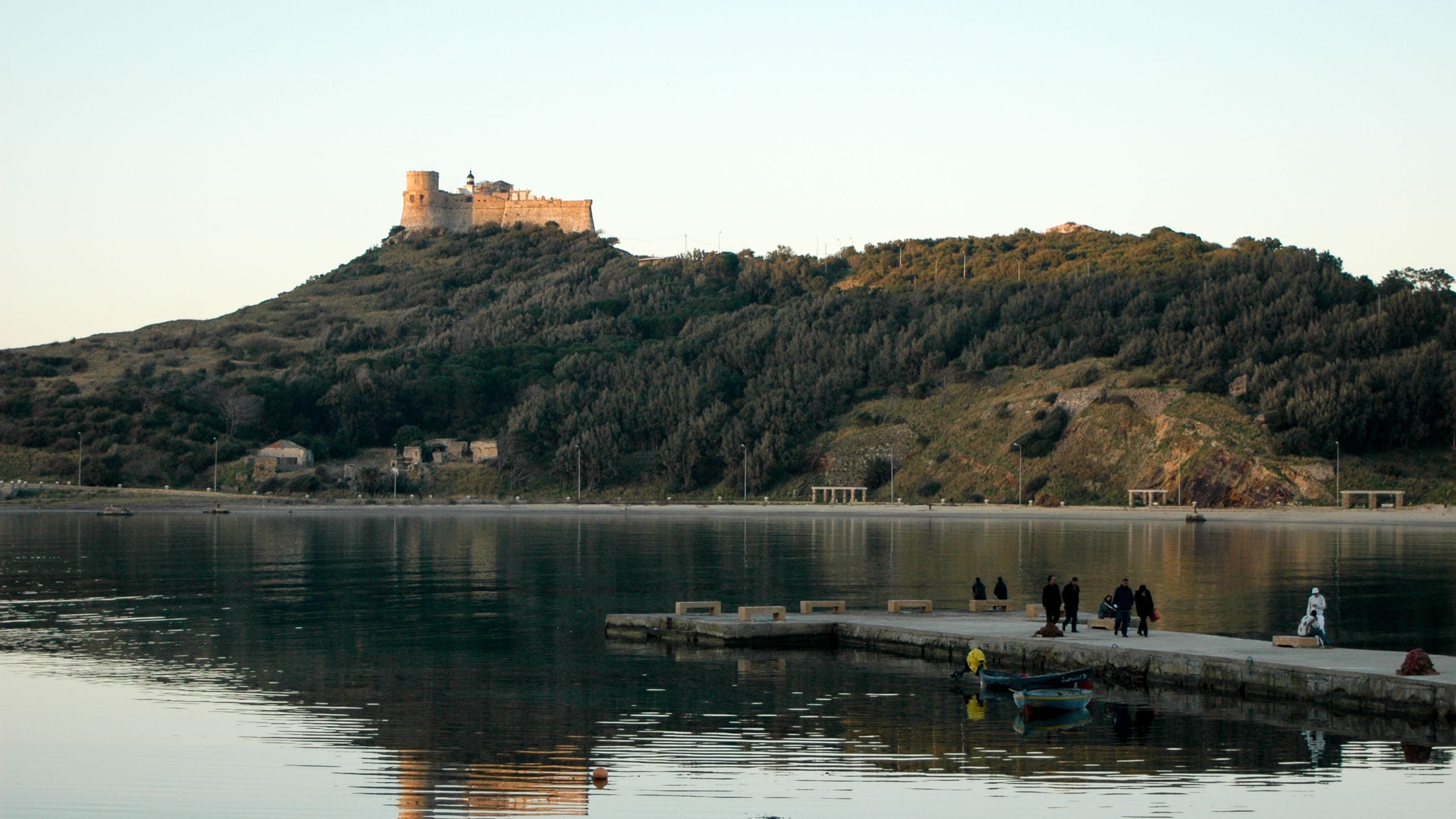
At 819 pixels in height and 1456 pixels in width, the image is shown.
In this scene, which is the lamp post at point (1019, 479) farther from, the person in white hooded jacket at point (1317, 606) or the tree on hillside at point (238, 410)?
the person in white hooded jacket at point (1317, 606)

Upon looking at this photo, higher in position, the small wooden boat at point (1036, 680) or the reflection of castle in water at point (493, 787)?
the small wooden boat at point (1036, 680)

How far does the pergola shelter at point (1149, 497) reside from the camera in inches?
3856

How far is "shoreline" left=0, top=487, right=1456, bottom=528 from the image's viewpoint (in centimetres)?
8731

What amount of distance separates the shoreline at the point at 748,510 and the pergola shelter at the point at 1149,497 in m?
1.39

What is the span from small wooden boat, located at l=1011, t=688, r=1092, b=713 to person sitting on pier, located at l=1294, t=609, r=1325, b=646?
5542 mm

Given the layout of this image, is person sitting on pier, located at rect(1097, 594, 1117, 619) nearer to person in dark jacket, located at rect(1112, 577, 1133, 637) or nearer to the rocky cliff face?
person in dark jacket, located at rect(1112, 577, 1133, 637)

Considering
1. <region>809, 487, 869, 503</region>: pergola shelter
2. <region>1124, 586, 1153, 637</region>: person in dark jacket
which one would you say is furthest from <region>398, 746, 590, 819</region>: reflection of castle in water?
<region>809, 487, 869, 503</region>: pergola shelter

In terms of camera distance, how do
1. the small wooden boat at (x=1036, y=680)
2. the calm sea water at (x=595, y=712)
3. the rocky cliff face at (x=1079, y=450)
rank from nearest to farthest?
the calm sea water at (x=595, y=712)
the small wooden boat at (x=1036, y=680)
the rocky cliff face at (x=1079, y=450)

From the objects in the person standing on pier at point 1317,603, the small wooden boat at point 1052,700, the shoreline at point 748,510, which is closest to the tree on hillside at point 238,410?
the shoreline at point 748,510

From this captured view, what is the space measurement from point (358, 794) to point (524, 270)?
596 ft

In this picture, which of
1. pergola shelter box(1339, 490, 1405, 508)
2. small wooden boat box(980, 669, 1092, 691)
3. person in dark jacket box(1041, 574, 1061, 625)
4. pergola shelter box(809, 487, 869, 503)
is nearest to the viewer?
small wooden boat box(980, 669, 1092, 691)

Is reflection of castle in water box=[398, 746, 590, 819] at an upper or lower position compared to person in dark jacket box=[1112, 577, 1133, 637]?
lower

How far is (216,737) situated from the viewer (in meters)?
21.3

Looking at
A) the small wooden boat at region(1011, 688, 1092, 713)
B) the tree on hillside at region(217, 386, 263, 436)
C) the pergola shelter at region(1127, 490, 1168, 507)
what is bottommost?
the small wooden boat at region(1011, 688, 1092, 713)
